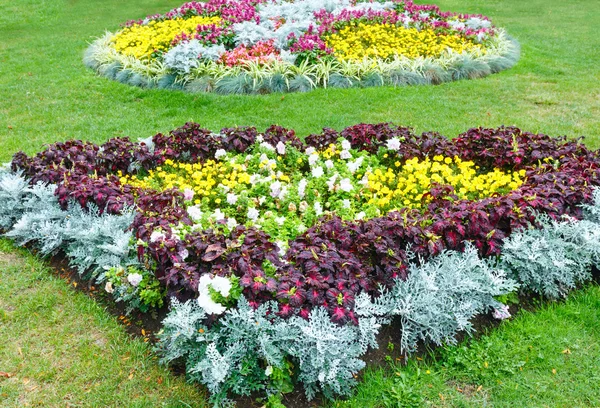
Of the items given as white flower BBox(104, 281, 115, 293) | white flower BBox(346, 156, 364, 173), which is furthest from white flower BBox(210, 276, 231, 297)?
white flower BBox(346, 156, 364, 173)

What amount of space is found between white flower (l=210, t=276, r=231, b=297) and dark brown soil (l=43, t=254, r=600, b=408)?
609mm

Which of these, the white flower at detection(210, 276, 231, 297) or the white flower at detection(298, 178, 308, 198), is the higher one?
the white flower at detection(210, 276, 231, 297)

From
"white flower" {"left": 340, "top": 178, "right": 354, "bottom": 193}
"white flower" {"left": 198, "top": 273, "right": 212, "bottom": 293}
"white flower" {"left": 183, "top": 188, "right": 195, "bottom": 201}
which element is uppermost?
"white flower" {"left": 198, "top": 273, "right": 212, "bottom": 293}

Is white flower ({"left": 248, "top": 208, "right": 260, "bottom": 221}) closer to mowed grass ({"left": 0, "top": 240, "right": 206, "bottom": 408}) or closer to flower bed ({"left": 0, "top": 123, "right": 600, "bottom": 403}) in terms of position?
flower bed ({"left": 0, "top": 123, "right": 600, "bottom": 403})

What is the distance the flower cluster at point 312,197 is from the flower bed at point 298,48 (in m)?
2.95

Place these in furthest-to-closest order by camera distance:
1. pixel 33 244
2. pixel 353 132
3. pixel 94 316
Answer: pixel 353 132, pixel 33 244, pixel 94 316

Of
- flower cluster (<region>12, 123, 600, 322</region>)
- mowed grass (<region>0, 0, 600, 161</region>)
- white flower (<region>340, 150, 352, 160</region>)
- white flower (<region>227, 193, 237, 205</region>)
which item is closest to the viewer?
flower cluster (<region>12, 123, 600, 322</region>)

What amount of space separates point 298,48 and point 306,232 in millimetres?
5614

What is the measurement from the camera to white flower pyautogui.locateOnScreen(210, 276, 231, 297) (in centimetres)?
316

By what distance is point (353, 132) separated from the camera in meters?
5.43

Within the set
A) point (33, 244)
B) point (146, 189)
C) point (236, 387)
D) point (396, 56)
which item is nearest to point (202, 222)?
point (146, 189)

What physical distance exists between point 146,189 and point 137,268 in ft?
3.47

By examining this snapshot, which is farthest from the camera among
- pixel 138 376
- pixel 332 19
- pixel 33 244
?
pixel 332 19

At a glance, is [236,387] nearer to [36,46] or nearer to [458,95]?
[458,95]
